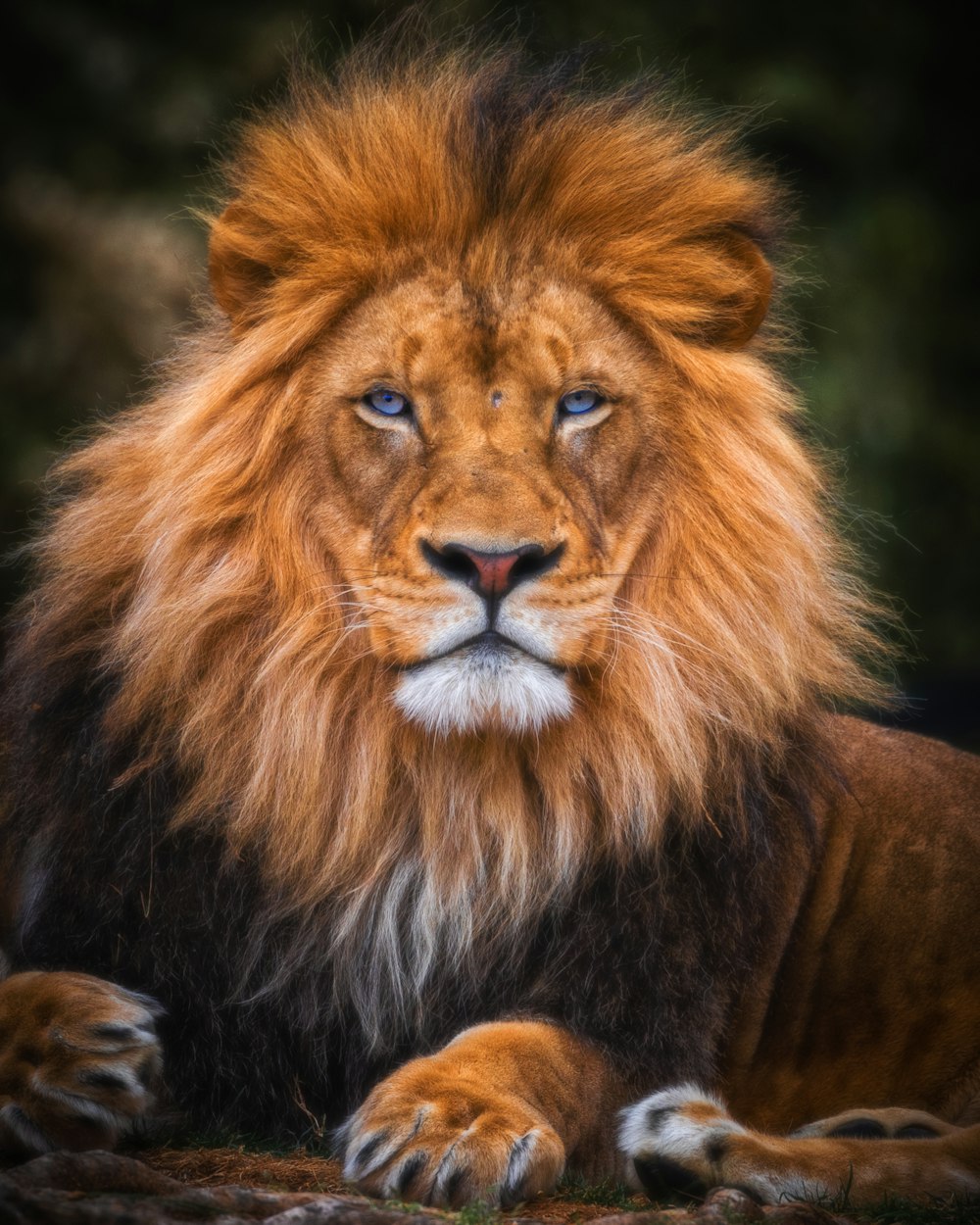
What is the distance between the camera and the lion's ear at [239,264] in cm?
289

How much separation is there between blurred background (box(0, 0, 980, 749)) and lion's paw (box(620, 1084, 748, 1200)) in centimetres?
467

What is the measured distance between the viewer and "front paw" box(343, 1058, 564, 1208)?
224 centimetres

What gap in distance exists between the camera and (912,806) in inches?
131

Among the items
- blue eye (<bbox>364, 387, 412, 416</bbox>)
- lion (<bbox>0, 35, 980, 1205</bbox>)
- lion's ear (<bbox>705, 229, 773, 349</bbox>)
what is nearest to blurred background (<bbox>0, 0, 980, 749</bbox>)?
lion's ear (<bbox>705, 229, 773, 349</bbox>)

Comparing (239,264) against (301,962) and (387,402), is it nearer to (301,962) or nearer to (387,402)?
(387,402)

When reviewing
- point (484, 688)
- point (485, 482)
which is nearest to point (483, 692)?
point (484, 688)

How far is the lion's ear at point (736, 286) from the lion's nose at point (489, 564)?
69 cm

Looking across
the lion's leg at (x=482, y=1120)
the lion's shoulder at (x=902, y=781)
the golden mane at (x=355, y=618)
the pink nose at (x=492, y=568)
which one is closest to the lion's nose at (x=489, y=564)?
the pink nose at (x=492, y=568)

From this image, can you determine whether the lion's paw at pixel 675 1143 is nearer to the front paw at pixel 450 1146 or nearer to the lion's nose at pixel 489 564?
the front paw at pixel 450 1146

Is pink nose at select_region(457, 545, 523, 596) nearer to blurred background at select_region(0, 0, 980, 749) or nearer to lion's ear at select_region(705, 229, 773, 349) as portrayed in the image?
lion's ear at select_region(705, 229, 773, 349)

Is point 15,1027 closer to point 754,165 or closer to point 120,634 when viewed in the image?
point 120,634

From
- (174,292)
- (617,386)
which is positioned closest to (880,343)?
(174,292)

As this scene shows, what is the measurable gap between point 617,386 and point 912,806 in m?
1.13

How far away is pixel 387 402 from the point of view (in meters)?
2.76
